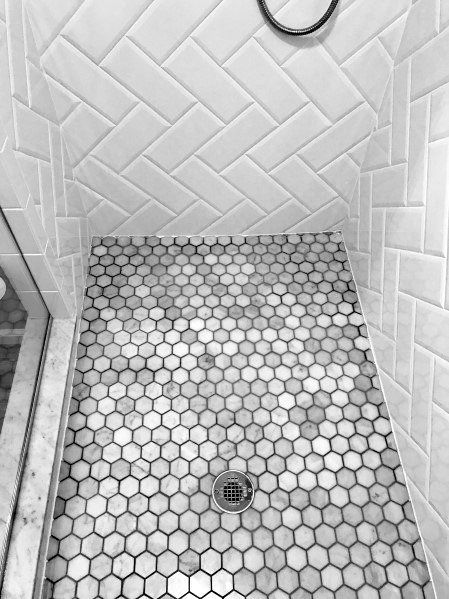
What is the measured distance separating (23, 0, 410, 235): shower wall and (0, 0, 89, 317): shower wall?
0.08m

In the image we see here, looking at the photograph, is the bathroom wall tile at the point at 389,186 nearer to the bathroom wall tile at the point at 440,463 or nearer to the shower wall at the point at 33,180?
the bathroom wall tile at the point at 440,463

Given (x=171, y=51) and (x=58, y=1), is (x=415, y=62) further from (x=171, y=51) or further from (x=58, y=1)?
(x=58, y=1)

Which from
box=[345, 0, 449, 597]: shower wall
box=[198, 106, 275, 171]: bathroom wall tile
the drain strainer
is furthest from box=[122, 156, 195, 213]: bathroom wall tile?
the drain strainer

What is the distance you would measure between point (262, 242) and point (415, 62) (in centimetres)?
73

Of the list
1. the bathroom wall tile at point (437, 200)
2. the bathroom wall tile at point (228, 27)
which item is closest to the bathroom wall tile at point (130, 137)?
the bathroom wall tile at point (228, 27)

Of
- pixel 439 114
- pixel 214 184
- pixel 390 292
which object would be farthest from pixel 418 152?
pixel 214 184

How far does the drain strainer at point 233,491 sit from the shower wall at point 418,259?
15.6 inches

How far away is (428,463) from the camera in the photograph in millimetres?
1203

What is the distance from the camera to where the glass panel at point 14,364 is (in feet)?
3.91

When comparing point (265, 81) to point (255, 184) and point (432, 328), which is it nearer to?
point (255, 184)

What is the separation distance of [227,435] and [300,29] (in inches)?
39.2

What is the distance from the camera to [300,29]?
48.2 inches

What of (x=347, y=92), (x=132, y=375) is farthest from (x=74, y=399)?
(x=347, y=92)

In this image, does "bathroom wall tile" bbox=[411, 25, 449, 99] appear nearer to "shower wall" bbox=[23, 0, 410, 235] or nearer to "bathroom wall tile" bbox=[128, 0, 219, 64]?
"shower wall" bbox=[23, 0, 410, 235]
